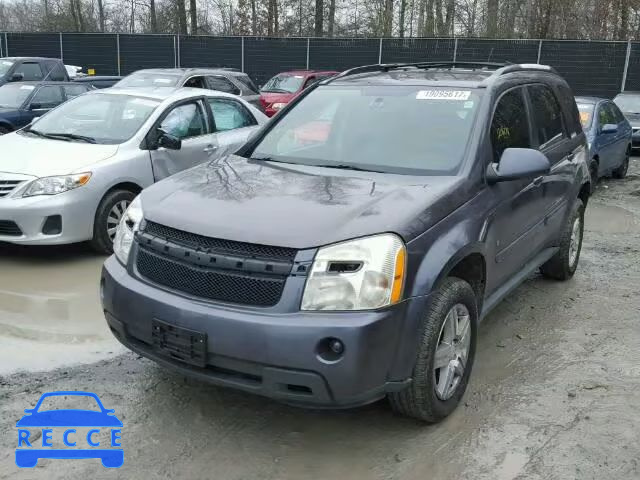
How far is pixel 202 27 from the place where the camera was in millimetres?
36062

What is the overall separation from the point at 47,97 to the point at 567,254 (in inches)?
395

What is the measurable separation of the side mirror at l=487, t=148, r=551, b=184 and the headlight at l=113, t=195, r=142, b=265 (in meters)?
1.98

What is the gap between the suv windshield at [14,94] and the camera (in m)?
11.5

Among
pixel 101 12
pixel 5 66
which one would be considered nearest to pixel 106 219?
pixel 5 66

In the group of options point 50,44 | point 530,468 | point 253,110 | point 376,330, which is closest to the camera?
point 376,330

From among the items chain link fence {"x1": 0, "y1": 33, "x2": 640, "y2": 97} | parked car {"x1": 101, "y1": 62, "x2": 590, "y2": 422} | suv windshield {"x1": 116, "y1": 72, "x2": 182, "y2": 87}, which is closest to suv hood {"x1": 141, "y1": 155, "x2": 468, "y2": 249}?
parked car {"x1": 101, "y1": 62, "x2": 590, "y2": 422}

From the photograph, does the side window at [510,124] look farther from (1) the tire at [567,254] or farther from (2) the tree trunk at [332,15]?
(2) the tree trunk at [332,15]

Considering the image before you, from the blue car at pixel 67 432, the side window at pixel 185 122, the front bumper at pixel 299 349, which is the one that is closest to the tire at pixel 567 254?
the front bumper at pixel 299 349

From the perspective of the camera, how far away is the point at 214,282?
3.02 metres

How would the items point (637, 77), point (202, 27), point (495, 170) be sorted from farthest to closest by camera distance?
point (202, 27) → point (637, 77) → point (495, 170)

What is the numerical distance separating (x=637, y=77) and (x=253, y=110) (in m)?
16.5

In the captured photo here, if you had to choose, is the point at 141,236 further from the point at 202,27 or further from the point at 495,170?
the point at 202,27

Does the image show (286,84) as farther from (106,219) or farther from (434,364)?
(434,364)

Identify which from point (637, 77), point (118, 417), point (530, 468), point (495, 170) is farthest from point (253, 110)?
point (637, 77)
